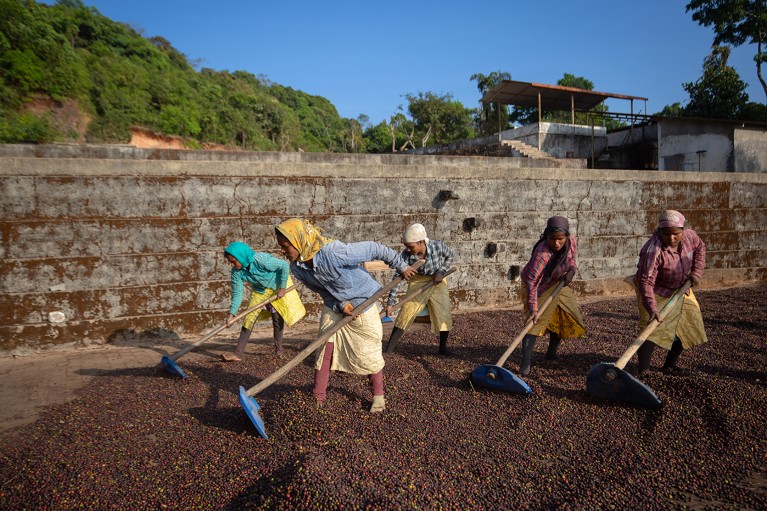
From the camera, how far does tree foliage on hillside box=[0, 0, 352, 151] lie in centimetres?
1397

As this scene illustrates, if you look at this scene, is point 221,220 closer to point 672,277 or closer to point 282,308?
point 282,308

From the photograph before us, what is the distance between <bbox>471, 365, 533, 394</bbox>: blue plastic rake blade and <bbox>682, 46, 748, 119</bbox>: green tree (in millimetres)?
21519

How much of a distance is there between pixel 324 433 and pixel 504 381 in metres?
1.57

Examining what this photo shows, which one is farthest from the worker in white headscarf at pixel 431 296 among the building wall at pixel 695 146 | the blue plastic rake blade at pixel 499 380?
the building wall at pixel 695 146

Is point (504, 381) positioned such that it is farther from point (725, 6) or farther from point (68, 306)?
point (725, 6)

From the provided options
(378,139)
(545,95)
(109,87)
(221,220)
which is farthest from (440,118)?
(221,220)

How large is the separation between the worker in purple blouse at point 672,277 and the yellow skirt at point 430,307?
6.06ft

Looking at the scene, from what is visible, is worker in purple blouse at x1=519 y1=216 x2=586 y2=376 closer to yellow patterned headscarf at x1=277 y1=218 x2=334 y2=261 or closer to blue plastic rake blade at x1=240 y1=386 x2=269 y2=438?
yellow patterned headscarf at x1=277 y1=218 x2=334 y2=261

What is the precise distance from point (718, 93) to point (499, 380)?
2212 cm

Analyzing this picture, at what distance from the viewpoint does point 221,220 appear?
234 inches

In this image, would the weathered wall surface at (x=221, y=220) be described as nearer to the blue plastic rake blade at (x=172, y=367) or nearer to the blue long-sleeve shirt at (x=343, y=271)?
the blue plastic rake blade at (x=172, y=367)

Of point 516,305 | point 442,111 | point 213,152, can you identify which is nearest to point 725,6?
point 442,111

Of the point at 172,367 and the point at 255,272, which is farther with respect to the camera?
the point at 255,272

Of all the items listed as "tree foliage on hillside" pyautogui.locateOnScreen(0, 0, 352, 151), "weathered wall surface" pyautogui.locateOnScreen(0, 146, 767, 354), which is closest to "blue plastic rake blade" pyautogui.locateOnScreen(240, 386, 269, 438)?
"weathered wall surface" pyautogui.locateOnScreen(0, 146, 767, 354)
